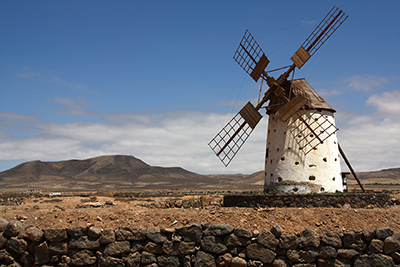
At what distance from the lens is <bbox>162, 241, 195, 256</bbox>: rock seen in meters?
8.91

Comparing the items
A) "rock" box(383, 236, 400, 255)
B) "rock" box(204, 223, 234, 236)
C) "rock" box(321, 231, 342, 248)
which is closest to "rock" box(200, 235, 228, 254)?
"rock" box(204, 223, 234, 236)

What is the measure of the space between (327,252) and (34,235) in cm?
750

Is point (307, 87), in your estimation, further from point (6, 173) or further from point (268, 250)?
point (6, 173)

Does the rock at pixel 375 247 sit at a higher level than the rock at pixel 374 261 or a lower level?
higher

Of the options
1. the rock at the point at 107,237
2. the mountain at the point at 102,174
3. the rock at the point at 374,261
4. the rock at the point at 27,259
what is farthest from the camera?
the mountain at the point at 102,174

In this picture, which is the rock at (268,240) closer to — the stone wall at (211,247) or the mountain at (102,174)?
the stone wall at (211,247)

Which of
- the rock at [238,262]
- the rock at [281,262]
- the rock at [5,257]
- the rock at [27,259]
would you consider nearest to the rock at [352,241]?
the rock at [281,262]

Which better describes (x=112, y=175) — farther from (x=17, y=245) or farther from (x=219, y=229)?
(x=219, y=229)

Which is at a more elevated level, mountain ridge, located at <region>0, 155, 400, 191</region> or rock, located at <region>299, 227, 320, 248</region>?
mountain ridge, located at <region>0, 155, 400, 191</region>

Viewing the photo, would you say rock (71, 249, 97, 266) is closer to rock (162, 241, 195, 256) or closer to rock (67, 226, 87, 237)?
rock (67, 226, 87, 237)

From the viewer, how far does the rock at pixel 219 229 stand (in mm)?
8867

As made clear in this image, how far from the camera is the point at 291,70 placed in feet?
65.2

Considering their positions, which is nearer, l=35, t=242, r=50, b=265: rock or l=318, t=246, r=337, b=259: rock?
l=318, t=246, r=337, b=259: rock

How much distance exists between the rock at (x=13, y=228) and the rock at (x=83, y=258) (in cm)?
169
